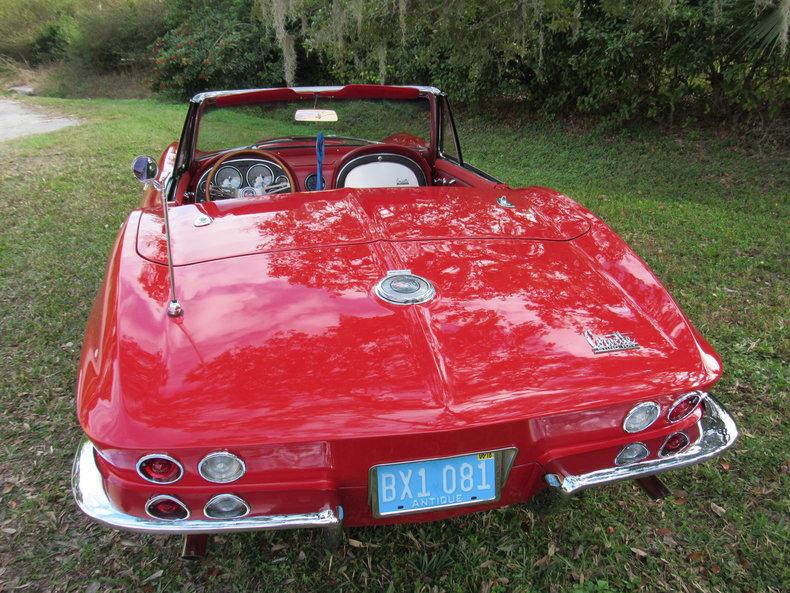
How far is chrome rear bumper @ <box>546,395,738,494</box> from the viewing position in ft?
5.18

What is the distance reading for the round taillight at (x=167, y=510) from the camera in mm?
1448

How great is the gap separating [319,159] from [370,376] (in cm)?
193

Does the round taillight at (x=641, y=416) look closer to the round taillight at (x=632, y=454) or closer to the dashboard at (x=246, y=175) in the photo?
the round taillight at (x=632, y=454)

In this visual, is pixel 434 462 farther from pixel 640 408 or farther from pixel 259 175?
pixel 259 175

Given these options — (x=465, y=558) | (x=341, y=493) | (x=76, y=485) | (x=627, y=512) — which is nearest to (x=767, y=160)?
(x=627, y=512)

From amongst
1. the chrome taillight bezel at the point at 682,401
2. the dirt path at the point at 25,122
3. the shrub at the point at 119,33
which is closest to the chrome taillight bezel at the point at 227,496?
the chrome taillight bezel at the point at 682,401

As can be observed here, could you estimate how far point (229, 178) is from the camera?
295cm

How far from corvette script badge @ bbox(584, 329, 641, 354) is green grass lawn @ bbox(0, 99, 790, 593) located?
0.45 m

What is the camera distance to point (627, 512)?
212 centimetres

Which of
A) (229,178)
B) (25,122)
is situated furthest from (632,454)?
(25,122)

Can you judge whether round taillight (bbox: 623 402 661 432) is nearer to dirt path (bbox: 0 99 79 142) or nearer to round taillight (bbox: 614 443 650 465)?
round taillight (bbox: 614 443 650 465)

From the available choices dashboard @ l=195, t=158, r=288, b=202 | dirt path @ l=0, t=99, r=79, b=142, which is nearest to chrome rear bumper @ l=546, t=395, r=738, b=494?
dashboard @ l=195, t=158, r=288, b=202

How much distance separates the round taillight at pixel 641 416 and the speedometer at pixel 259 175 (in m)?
2.17

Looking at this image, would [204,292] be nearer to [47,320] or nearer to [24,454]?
[24,454]
